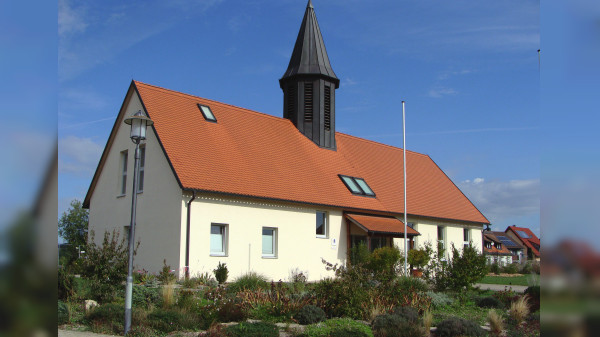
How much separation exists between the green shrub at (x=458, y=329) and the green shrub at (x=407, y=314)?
85 cm

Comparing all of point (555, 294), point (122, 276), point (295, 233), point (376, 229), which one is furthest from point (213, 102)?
point (555, 294)

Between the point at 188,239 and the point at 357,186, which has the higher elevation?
the point at 357,186

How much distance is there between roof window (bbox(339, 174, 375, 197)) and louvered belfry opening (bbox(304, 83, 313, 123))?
4.17 metres

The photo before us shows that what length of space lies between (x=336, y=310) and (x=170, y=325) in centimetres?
367

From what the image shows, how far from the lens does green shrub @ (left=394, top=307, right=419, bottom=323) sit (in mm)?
9985

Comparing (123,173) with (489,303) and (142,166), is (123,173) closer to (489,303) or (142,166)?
(142,166)

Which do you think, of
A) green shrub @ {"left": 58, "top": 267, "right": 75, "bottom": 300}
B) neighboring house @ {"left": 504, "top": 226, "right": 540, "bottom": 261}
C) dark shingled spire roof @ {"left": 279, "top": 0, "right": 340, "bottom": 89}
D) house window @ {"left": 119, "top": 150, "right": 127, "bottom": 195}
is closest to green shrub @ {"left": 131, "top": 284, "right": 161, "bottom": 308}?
green shrub @ {"left": 58, "top": 267, "right": 75, "bottom": 300}

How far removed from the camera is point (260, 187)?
21.1 meters

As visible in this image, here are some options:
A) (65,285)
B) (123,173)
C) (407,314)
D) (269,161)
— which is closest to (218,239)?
(269,161)

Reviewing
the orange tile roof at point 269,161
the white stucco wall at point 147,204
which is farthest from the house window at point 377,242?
the white stucco wall at point 147,204

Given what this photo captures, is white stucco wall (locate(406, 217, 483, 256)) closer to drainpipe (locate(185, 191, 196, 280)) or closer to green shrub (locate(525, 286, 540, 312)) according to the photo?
drainpipe (locate(185, 191, 196, 280))

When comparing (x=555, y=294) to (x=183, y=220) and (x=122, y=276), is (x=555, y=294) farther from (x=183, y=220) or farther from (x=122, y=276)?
(x=183, y=220)

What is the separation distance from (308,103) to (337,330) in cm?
2110

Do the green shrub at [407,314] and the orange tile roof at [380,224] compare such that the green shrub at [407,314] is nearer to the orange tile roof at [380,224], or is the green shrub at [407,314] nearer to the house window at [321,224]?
the orange tile roof at [380,224]
